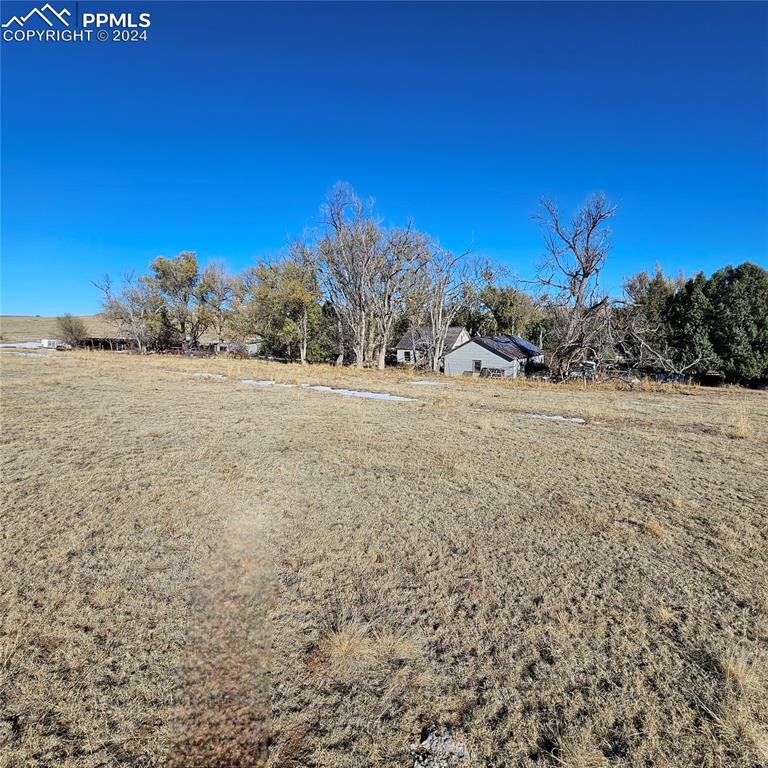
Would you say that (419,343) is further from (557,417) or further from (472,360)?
(557,417)

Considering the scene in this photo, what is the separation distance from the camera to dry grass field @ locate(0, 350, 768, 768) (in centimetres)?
178

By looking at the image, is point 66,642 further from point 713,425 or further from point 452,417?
point 713,425

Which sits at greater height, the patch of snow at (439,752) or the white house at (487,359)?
the white house at (487,359)

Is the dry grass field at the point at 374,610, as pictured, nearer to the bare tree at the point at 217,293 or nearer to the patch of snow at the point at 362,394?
the patch of snow at the point at 362,394

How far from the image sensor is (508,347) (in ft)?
102

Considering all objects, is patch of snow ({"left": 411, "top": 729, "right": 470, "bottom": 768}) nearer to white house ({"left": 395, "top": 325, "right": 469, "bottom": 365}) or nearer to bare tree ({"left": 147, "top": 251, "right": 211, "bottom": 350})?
white house ({"left": 395, "top": 325, "right": 469, "bottom": 365})

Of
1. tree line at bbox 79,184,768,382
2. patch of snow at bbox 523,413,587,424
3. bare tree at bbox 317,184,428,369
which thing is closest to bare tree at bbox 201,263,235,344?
tree line at bbox 79,184,768,382

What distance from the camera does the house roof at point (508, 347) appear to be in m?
28.9

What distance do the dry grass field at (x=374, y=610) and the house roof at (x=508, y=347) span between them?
23.6m

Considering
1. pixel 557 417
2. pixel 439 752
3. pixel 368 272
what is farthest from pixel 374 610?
pixel 368 272

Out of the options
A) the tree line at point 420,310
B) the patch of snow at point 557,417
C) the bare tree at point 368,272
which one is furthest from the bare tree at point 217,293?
the patch of snow at point 557,417

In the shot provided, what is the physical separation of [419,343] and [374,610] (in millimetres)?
33981

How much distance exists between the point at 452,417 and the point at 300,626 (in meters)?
7.51

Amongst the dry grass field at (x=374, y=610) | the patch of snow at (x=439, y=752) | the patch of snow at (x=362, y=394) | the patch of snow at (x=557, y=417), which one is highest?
the patch of snow at (x=362, y=394)
